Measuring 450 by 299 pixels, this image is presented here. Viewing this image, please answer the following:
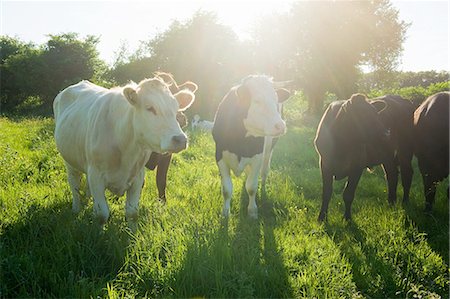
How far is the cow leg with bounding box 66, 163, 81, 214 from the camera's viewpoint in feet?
16.8

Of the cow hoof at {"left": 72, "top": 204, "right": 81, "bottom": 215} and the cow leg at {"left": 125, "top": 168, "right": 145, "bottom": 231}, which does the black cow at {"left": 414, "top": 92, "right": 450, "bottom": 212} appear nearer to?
the cow leg at {"left": 125, "top": 168, "right": 145, "bottom": 231}

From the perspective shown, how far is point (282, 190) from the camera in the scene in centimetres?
689

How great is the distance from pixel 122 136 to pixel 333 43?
23997 millimetres

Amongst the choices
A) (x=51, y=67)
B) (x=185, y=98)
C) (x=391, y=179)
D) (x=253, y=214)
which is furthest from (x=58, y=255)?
(x=51, y=67)

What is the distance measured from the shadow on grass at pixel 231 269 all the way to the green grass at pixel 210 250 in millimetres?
11

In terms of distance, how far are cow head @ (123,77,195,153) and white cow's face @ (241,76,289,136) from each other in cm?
151

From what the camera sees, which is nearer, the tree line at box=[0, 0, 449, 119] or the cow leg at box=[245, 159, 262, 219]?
the cow leg at box=[245, 159, 262, 219]

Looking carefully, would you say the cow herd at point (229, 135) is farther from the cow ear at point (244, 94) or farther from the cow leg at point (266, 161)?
the cow leg at point (266, 161)

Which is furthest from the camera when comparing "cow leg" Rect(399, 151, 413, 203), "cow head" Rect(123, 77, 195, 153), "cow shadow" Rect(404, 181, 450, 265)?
"cow leg" Rect(399, 151, 413, 203)

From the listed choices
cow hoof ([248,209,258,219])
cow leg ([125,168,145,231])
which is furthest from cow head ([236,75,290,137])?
cow leg ([125,168,145,231])

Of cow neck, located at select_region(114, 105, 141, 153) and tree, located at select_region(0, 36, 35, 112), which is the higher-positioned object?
cow neck, located at select_region(114, 105, 141, 153)

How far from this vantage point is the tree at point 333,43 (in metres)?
25.8

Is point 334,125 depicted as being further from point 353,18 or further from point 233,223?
point 353,18

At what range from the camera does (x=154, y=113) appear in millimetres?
3930
